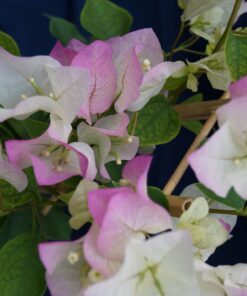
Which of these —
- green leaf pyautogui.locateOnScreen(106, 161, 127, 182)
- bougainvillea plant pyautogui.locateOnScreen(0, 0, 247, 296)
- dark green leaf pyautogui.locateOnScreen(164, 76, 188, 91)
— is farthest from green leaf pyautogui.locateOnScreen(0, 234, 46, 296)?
dark green leaf pyautogui.locateOnScreen(164, 76, 188, 91)

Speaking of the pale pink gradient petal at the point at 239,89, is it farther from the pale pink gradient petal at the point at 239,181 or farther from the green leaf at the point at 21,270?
the green leaf at the point at 21,270

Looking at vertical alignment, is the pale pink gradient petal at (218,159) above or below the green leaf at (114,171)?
above

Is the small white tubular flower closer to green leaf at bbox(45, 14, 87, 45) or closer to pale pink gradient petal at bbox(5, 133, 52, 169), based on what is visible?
pale pink gradient petal at bbox(5, 133, 52, 169)

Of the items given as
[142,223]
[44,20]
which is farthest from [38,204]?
[44,20]

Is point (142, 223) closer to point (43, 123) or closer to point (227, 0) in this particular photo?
point (43, 123)

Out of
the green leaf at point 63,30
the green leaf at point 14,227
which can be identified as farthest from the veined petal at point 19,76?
the green leaf at point 63,30

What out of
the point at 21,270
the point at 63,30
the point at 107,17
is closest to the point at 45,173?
the point at 21,270
